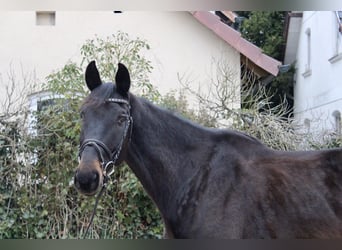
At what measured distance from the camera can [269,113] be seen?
18.3 feet

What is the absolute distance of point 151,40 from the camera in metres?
7.55

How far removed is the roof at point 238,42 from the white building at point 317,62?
3.53 ft

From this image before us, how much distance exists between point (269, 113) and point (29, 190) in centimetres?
281

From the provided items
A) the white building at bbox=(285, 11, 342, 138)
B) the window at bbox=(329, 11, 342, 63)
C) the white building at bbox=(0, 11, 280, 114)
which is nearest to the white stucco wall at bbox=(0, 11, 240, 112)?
the white building at bbox=(0, 11, 280, 114)

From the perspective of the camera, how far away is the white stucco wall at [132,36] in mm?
7211

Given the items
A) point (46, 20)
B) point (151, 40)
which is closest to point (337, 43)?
point (151, 40)

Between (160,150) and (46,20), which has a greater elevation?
(46,20)

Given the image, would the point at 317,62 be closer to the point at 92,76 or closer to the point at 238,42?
the point at 238,42

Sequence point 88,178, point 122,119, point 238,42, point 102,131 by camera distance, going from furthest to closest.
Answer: point 238,42
point 122,119
point 102,131
point 88,178

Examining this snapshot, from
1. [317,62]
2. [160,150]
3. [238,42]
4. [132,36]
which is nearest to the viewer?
[160,150]

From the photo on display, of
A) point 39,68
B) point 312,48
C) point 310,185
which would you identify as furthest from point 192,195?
point 312,48

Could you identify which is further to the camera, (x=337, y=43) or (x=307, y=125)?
(x=337, y=43)

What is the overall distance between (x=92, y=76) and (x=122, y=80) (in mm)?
182
